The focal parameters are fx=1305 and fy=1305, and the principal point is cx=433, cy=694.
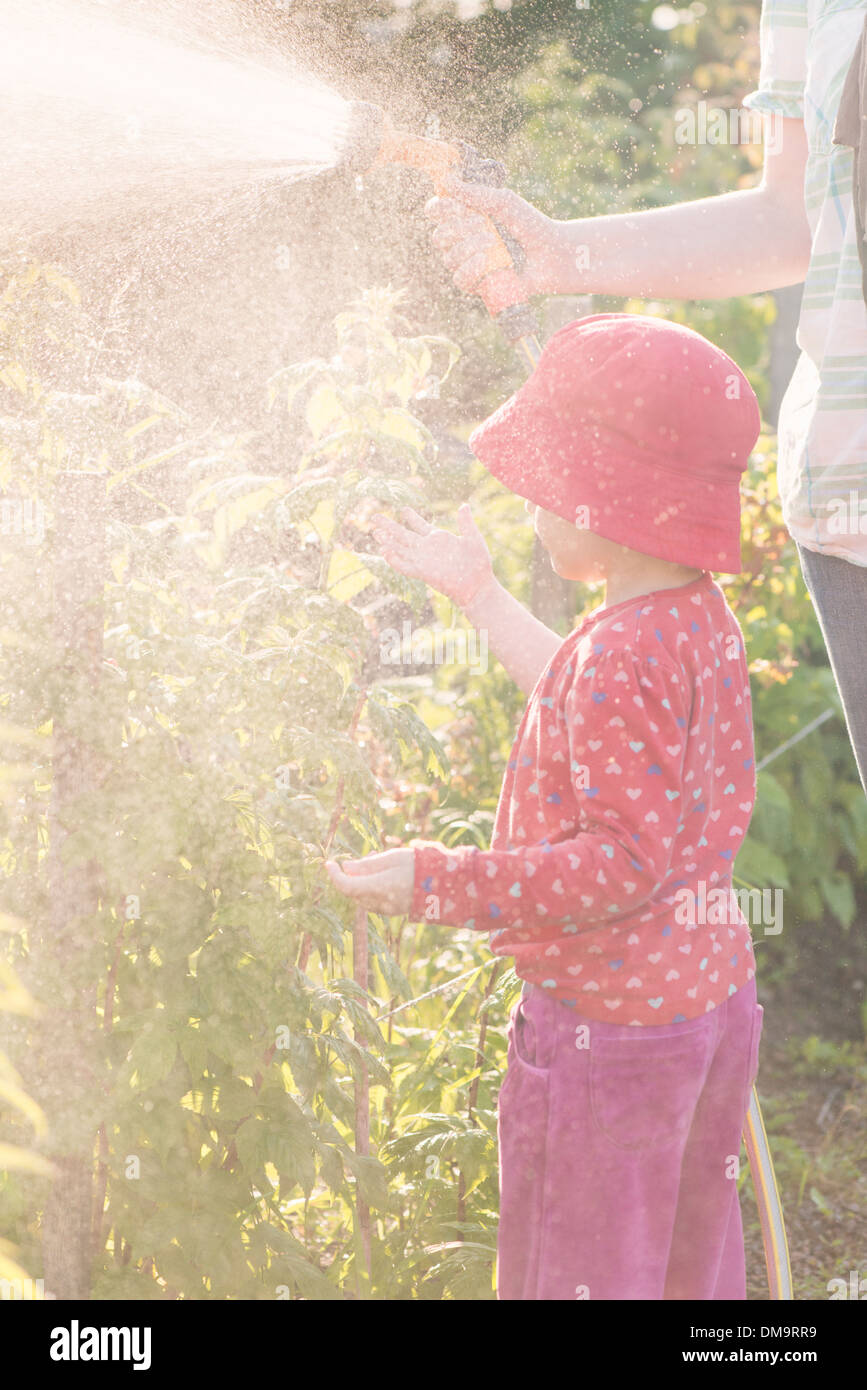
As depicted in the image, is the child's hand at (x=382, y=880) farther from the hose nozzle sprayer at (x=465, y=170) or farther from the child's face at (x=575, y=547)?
the hose nozzle sprayer at (x=465, y=170)

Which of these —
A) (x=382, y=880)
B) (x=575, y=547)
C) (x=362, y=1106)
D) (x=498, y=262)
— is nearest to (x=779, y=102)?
(x=498, y=262)

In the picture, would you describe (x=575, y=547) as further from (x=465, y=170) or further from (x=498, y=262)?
(x=465, y=170)

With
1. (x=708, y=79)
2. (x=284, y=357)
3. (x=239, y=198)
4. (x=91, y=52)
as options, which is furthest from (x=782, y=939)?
(x=708, y=79)

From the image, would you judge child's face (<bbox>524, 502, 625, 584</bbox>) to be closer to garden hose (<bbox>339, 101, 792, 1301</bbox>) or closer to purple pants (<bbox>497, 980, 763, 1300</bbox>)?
garden hose (<bbox>339, 101, 792, 1301</bbox>)

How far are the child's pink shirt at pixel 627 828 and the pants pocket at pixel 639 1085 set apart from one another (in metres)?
0.03

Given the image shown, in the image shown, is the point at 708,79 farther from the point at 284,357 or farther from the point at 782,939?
the point at 782,939

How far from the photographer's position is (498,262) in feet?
6.37

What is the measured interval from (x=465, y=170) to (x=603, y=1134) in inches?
55.6

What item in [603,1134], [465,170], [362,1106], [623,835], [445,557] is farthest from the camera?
[362,1106]

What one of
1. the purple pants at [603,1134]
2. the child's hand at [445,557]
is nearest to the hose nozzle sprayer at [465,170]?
the child's hand at [445,557]

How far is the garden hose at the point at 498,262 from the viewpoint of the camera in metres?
1.94

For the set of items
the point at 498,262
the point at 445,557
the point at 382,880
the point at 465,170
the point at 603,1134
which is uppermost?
the point at 465,170

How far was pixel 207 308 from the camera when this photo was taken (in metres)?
3.76

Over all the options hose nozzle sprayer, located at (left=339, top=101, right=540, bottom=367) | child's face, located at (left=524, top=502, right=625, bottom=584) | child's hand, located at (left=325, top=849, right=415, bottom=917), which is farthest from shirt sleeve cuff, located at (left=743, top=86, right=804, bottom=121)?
child's hand, located at (left=325, top=849, right=415, bottom=917)
